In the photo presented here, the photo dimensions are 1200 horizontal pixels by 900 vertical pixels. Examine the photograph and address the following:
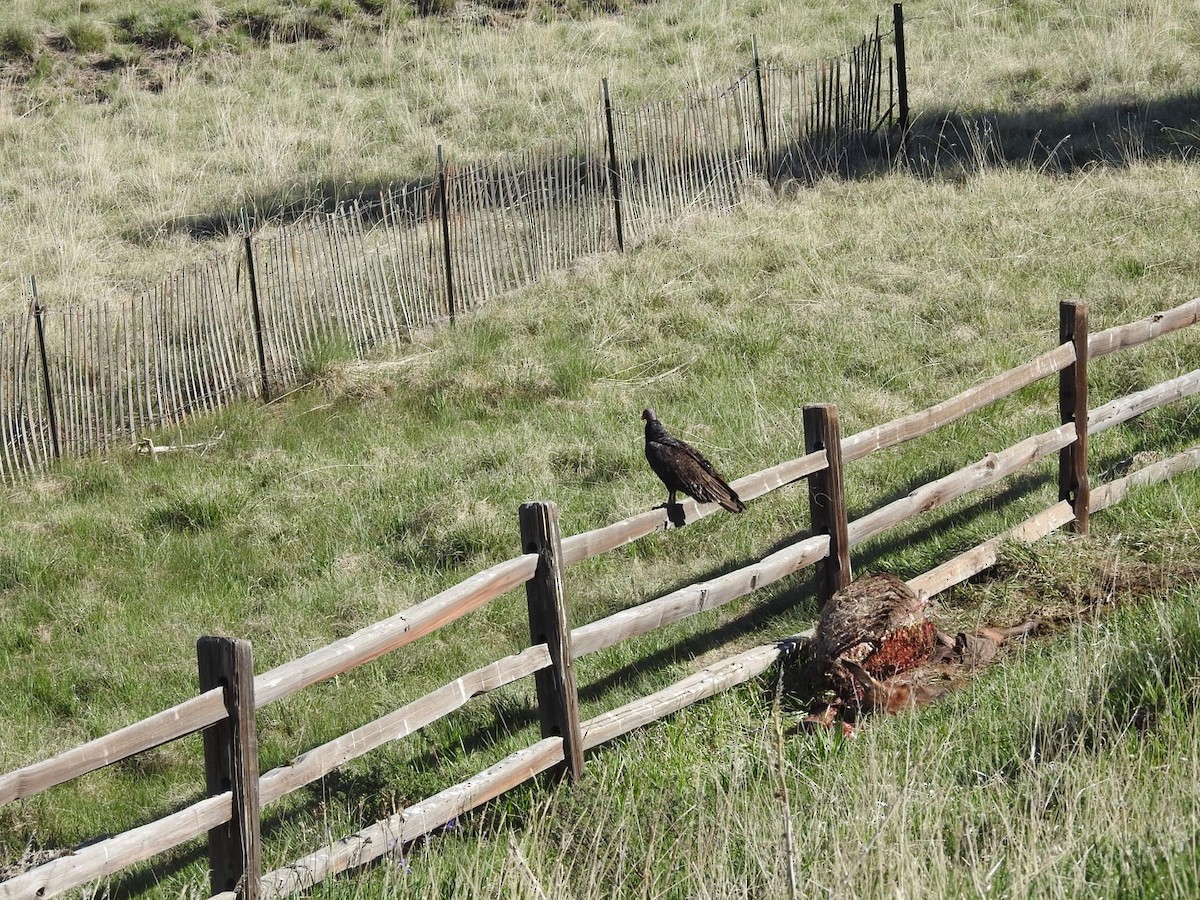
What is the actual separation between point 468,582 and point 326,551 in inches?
130

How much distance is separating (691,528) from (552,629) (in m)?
2.78

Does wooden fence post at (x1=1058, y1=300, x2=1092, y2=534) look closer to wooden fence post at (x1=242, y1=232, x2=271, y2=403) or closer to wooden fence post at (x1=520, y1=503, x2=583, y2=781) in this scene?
wooden fence post at (x1=520, y1=503, x2=583, y2=781)

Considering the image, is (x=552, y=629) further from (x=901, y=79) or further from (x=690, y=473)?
(x=901, y=79)

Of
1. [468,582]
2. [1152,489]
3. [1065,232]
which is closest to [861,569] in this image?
[1152,489]

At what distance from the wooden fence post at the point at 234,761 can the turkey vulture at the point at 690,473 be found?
7.39ft

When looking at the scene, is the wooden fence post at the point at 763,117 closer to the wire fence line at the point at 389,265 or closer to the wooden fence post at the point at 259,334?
the wire fence line at the point at 389,265

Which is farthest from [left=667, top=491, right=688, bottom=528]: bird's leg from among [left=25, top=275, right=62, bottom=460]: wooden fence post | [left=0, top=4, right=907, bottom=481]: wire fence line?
[left=25, top=275, right=62, bottom=460]: wooden fence post

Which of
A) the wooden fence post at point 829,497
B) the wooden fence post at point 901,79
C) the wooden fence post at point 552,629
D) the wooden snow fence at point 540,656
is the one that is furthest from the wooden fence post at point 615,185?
the wooden fence post at point 552,629

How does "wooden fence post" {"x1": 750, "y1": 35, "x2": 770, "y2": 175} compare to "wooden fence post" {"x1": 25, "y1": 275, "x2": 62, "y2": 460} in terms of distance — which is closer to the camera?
"wooden fence post" {"x1": 25, "y1": 275, "x2": 62, "y2": 460}

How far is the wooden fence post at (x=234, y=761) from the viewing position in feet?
12.7

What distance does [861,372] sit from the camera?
30.9 ft

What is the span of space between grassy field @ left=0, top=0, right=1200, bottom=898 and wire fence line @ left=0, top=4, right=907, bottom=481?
421 mm

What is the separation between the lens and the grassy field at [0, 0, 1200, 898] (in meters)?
3.84

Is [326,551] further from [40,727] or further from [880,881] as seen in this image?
[880,881]
